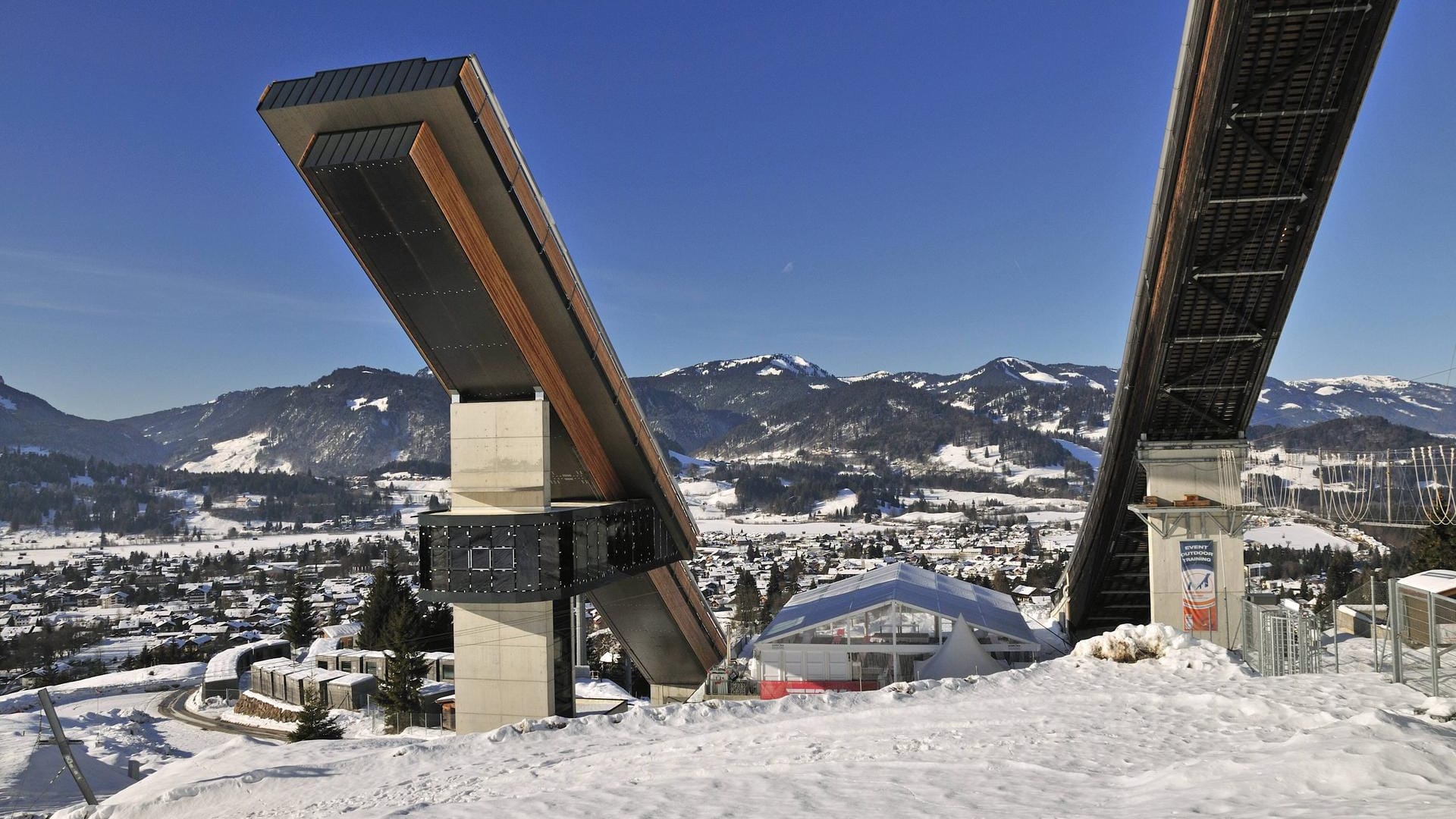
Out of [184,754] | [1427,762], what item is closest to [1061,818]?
[1427,762]

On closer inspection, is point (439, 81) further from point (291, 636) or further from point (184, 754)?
point (291, 636)

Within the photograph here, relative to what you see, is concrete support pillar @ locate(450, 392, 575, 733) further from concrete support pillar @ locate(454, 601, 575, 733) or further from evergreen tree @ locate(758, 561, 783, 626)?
evergreen tree @ locate(758, 561, 783, 626)

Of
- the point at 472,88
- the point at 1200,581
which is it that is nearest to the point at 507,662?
the point at 472,88

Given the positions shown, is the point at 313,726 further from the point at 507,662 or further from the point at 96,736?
the point at 96,736

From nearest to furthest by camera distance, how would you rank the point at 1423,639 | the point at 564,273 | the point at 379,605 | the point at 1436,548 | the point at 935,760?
the point at 935,760 → the point at 1423,639 → the point at 564,273 → the point at 1436,548 → the point at 379,605

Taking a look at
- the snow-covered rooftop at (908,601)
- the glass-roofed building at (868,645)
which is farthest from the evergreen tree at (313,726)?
the snow-covered rooftop at (908,601)

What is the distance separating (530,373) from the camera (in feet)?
63.4

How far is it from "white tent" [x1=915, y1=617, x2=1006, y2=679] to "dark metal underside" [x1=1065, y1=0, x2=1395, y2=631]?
579 centimetres

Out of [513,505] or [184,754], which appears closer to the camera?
[513,505]

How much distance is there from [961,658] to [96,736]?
34991 mm

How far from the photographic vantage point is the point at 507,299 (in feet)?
58.1

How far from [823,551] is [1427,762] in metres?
139

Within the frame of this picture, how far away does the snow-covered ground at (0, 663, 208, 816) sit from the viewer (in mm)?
25391

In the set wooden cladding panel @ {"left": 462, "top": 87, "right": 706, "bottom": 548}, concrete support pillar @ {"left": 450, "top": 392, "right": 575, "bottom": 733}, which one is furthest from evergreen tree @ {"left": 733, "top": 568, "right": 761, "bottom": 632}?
concrete support pillar @ {"left": 450, "top": 392, "right": 575, "bottom": 733}
